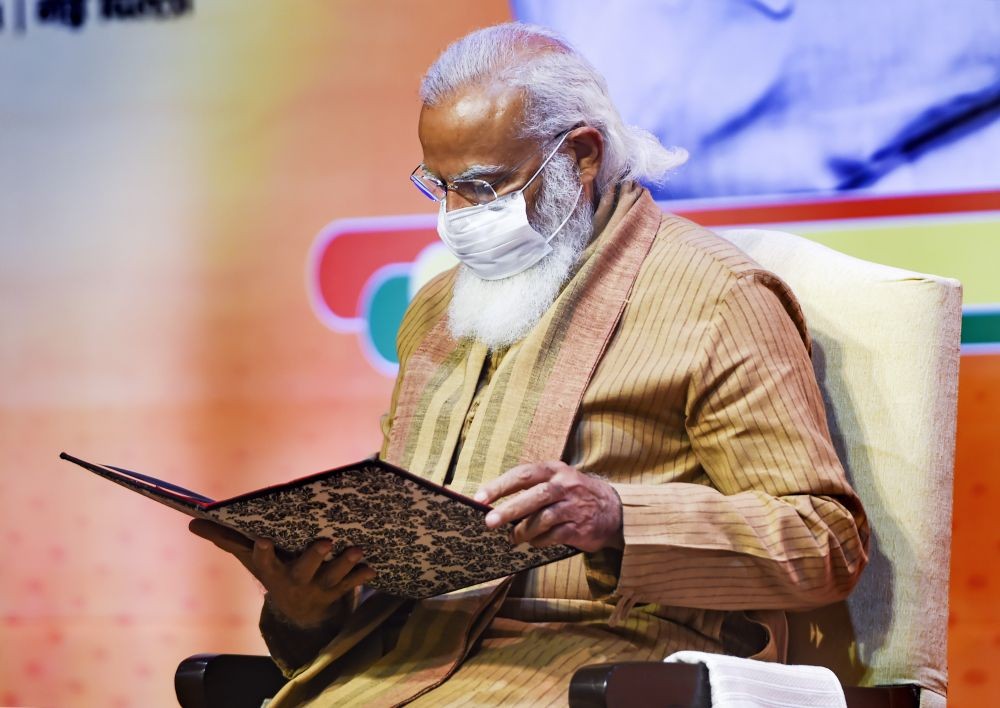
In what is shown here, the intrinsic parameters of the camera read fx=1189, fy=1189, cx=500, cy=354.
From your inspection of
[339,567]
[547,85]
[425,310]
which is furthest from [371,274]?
[339,567]

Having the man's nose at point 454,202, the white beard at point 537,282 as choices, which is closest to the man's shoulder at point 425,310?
the white beard at point 537,282

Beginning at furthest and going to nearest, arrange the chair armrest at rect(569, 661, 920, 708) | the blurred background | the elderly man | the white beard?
1. the blurred background
2. the white beard
3. the elderly man
4. the chair armrest at rect(569, 661, 920, 708)

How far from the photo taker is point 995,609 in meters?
2.38

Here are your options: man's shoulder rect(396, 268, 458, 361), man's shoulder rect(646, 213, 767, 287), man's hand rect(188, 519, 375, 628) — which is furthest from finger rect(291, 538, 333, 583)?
man's shoulder rect(646, 213, 767, 287)

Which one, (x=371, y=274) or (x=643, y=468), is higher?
(x=371, y=274)

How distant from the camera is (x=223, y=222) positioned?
299 centimetres

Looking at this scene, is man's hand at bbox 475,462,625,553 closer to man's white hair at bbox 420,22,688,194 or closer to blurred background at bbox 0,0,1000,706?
man's white hair at bbox 420,22,688,194

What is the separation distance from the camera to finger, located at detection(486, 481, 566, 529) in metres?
1.43

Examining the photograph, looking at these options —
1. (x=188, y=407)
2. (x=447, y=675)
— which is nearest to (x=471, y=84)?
(x=447, y=675)

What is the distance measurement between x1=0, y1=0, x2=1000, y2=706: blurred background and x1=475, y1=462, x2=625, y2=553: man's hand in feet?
3.42

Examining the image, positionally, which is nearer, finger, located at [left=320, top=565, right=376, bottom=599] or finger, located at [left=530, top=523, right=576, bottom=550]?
finger, located at [left=530, top=523, right=576, bottom=550]

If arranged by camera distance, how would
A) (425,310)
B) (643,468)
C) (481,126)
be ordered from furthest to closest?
(425,310), (481,126), (643,468)

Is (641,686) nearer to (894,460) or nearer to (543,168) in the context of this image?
(894,460)

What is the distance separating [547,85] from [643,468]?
682mm
